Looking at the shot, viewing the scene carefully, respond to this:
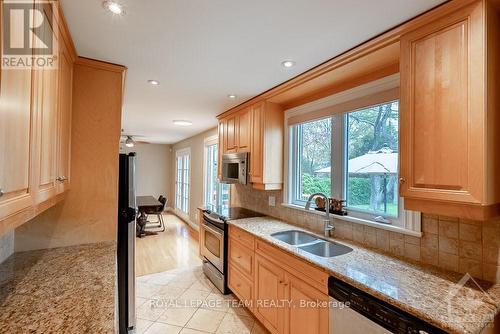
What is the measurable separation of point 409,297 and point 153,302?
2489 mm

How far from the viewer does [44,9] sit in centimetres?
102

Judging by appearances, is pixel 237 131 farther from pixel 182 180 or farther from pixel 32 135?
pixel 182 180

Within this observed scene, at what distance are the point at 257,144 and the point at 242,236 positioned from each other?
3.41ft

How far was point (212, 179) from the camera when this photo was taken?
5.00m

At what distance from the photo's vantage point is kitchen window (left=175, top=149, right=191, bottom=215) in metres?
6.55

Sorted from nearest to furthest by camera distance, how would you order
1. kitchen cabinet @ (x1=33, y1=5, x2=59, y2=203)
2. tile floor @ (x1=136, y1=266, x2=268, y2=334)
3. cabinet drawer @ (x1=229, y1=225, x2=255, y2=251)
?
kitchen cabinet @ (x1=33, y1=5, x2=59, y2=203) → tile floor @ (x1=136, y1=266, x2=268, y2=334) → cabinet drawer @ (x1=229, y1=225, x2=255, y2=251)

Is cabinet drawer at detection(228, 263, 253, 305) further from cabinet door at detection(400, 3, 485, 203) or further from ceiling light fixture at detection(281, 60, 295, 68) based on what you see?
ceiling light fixture at detection(281, 60, 295, 68)

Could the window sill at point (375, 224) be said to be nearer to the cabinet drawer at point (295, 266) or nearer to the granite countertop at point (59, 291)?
the cabinet drawer at point (295, 266)

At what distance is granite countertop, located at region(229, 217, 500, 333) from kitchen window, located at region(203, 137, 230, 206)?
117 inches

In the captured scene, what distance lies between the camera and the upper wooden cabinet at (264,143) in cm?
270

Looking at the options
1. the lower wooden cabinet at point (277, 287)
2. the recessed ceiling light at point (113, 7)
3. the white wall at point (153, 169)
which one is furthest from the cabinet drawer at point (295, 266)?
the white wall at point (153, 169)

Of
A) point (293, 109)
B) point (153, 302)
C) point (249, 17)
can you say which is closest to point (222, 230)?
point (153, 302)

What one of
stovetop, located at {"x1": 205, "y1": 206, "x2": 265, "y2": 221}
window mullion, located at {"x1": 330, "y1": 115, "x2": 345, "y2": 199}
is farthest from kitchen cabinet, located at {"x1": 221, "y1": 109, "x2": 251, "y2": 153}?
window mullion, located at {"x1": 330, "y1": 115, "x2": 345, "y2": 199}

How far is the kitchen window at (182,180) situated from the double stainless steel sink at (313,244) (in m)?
4.48
